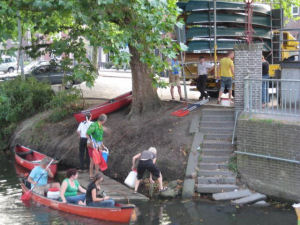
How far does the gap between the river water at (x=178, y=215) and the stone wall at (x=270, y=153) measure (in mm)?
780

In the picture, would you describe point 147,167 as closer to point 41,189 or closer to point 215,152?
point 215,152

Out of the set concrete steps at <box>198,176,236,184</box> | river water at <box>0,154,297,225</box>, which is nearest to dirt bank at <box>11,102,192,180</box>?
concrete steps at <box>198,176,236,184</box>

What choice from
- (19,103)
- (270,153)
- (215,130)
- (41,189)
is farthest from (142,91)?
(19,103)

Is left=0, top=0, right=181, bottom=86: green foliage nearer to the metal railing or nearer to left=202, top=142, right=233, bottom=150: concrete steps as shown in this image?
the metal railing

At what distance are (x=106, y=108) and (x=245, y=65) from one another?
19.8 feet

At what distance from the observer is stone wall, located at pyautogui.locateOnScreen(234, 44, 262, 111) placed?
49.2 feet

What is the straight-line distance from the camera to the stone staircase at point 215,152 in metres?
13.5

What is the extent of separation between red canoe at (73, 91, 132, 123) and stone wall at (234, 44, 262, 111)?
17.8 ft

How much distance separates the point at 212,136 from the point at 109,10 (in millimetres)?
4961

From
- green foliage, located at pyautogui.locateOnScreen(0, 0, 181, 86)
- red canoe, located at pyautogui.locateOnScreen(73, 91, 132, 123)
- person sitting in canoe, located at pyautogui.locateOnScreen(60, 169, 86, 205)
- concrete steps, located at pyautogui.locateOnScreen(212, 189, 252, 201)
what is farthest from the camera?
red canoe, located at pyautogui.locateOnScreen(73, 91, 132, 123)

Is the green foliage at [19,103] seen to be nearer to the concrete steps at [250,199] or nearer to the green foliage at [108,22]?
the green foliage at [108,22]

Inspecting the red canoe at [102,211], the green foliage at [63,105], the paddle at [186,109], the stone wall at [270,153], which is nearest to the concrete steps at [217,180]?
the stone wall at [270,153]

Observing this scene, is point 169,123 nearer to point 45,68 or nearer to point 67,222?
point 67,222

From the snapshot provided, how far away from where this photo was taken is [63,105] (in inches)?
827
